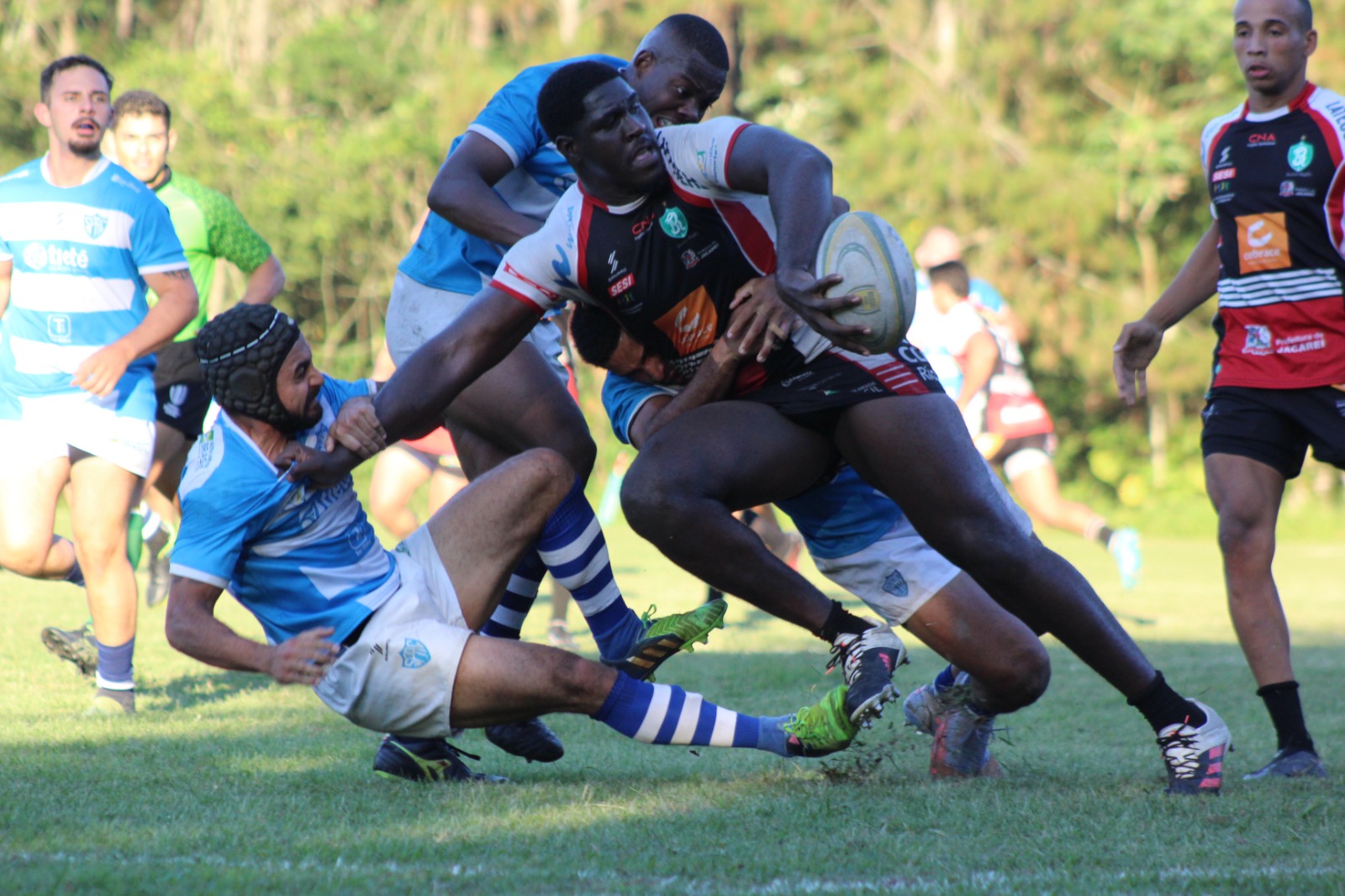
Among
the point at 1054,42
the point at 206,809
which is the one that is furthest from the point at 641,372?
the point at 1054,42

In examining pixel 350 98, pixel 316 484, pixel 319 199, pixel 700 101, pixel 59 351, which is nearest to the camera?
pixel 316 484

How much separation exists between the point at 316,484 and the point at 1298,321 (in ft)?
10.2

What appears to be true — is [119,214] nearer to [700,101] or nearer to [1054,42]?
[700,101]

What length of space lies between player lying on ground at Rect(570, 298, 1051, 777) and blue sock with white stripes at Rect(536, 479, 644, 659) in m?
0.28

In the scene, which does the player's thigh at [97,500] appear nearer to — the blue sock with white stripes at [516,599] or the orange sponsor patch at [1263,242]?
the blue sock with white stripes at [516,599]

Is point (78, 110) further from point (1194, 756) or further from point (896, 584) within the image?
point (1194, 756)

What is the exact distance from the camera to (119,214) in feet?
18.0

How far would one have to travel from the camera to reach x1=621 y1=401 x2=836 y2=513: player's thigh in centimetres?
382

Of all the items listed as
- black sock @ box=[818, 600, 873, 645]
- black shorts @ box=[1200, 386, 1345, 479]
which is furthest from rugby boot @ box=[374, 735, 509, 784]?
black shorts @ box=[1200, 386, 1345, 479]

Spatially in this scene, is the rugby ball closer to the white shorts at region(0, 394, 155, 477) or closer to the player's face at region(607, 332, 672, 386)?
the player's face at region(607, 332, 672, 386)

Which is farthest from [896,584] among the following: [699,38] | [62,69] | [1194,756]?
[62,69]

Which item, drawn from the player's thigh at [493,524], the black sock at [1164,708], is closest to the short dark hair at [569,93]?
the player's thigh at [493,524]

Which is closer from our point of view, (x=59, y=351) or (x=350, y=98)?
(x=59, y=351)

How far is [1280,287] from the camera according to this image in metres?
4.70
